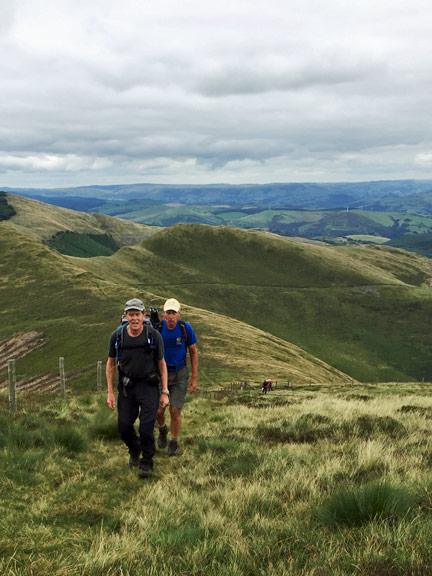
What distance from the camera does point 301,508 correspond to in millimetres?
5477

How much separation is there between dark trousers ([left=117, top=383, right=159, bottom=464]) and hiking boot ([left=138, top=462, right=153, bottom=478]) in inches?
4.2

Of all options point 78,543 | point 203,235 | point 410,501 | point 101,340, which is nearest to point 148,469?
point 78,543

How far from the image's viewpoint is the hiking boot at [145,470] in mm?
7830

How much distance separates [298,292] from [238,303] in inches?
988

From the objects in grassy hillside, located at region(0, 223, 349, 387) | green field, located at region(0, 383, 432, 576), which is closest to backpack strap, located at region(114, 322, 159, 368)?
green field, located at region(0, 383, 432, 576)

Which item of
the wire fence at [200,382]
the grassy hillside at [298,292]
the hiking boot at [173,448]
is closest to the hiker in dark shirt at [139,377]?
the hiking boot at [173,448]

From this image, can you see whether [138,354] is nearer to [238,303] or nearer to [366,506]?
[366,506]

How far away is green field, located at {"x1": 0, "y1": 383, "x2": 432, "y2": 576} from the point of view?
421 cm

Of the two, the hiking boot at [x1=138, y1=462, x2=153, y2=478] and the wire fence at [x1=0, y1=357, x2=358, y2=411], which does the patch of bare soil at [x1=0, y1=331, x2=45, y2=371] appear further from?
the hiking boot at [x1=138, y1=462, x2=153, y2=478]

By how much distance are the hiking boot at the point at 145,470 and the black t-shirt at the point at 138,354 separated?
63.1 inches

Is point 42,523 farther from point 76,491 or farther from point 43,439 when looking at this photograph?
point 43,439

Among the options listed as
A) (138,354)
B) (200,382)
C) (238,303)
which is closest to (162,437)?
(138,354)

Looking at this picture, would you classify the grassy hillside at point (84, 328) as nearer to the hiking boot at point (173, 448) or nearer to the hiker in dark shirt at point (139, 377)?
the hiking boot at point (173, 448)

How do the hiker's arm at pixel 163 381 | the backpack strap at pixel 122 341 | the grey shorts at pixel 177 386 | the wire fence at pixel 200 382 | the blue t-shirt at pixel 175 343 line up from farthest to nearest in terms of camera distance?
the wire fence at pixel 200 382
the grey shorts at pixel 177 386
the blue t-shirt at pixel 175 343
the hiker's arm at pixel 163 381
the backpack strap at pixel 122 341
